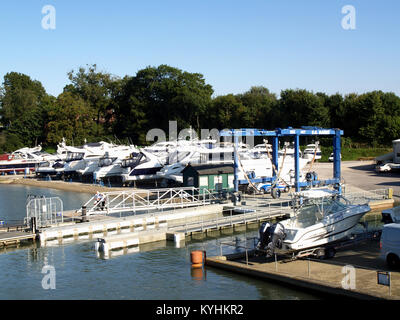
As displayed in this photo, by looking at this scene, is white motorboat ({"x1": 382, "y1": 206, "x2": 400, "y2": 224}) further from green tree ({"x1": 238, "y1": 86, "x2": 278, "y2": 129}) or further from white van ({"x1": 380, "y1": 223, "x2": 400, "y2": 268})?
green tree ({"x1": 238, "y1": 86, "x2": 278, "y2": 129})

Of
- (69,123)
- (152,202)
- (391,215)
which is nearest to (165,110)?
(69,123)

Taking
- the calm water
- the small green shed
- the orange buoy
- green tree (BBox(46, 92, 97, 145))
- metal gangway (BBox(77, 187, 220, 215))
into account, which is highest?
green tree (BBox(46, 92, 97, 145))

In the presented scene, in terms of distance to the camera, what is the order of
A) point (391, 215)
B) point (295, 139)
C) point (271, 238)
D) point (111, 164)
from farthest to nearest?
point (111, 164)
point (295, 139)
point (391, 215)
point (271, 238)

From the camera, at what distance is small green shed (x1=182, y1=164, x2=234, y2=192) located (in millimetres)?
32719

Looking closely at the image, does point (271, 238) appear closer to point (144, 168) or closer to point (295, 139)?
point (295, 139)

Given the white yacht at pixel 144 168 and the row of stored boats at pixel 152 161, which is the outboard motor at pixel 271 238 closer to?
the row of stored boats at pixel 152 161

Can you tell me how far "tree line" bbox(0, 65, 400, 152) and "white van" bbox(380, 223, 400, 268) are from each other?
159 ft

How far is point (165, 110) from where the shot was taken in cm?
8306

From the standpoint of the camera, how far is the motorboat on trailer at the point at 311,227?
56.5 feet

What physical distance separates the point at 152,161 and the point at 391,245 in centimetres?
3115

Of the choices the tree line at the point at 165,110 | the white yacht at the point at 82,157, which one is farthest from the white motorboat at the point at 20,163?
the tree line at the point at 165,110

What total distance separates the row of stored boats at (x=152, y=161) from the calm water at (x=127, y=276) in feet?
33.8

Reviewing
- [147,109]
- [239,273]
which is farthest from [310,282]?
[147,109]

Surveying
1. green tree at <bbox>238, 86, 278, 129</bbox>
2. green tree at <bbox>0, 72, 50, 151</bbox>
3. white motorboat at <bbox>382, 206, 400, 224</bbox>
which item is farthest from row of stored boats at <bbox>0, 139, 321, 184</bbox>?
green tree at <bbox>0, 72, 50, 151</bbox>
